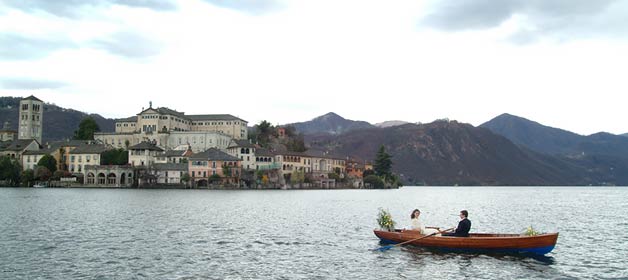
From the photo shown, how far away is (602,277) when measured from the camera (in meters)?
29.1

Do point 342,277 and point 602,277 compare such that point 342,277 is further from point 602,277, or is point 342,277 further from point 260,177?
point 260,177

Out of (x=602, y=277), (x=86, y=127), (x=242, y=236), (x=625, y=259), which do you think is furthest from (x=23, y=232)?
(x=86, y=127)

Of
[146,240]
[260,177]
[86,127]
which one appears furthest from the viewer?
[86,127]

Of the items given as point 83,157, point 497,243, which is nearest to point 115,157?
point 83,157

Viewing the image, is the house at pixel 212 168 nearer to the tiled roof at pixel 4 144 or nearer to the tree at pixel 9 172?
the tree at pixel 9 172

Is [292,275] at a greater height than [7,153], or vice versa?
[7,153]

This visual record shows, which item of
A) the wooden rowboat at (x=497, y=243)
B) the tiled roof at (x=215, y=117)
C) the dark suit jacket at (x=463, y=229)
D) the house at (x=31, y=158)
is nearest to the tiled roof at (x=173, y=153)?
the tiled roof at (x=215, y=117)

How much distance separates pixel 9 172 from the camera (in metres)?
147

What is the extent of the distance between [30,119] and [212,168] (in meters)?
77.6

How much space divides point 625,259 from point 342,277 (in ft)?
64.3

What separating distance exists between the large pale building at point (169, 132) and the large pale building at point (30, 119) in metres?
26.4

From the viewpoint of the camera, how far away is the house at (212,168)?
142000 mm

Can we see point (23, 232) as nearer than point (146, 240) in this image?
No

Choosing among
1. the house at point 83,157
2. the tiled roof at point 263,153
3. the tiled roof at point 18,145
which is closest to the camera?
the house at point 83,157
